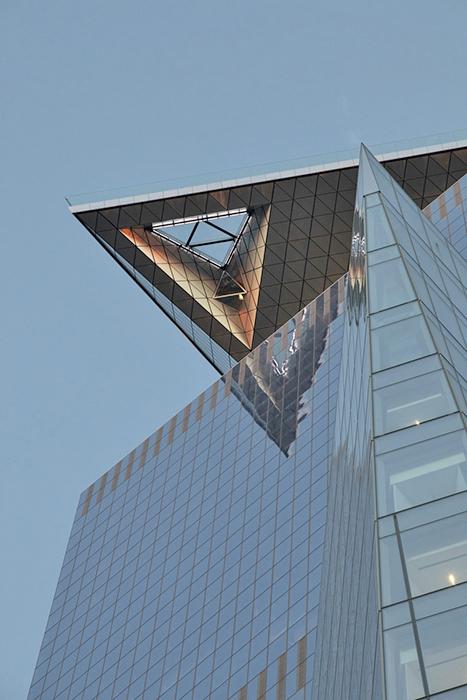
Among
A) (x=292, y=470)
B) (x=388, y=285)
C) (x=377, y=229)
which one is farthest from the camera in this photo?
(x=292, y=470)

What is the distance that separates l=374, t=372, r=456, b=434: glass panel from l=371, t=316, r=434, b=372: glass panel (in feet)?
2.47

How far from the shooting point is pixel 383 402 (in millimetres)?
21672

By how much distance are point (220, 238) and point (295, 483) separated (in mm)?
31893

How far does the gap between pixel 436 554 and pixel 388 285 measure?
27.4 ft

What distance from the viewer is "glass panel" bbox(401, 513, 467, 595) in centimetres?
1741

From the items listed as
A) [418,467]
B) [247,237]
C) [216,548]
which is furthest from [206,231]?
[418,467]

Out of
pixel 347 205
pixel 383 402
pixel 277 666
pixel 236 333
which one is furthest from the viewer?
pixel 236 333

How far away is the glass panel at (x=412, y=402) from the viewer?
20.6 meters

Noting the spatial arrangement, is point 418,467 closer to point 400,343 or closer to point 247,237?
point 400,343

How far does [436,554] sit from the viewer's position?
17.8m

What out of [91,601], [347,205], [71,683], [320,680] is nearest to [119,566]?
[91,601]

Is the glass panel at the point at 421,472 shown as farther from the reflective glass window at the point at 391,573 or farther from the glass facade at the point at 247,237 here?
the glass facade at the point at 247,237

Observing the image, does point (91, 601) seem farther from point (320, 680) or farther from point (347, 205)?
point (320, 680)

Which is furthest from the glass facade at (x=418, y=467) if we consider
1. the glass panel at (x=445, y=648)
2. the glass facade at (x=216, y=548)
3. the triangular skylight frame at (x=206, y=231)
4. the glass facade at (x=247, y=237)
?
the triangular skylight frame at (x=206, y=231)
